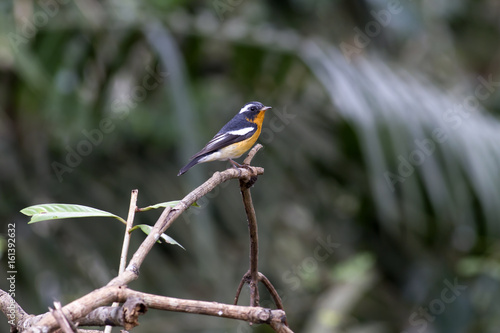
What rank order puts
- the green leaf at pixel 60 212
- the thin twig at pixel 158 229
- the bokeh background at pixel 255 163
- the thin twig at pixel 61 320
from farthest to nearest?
1. the bokeh background at pixel 255 163
2. the green leaf at pixel 60 212
3. the thin twig at pixel 158 229
4. the thin twig at pixel 61 320

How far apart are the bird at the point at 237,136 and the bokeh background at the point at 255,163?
112 millimetres

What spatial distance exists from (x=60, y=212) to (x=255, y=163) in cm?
339

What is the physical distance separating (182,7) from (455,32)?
541cm

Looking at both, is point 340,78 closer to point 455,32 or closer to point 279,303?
point 279,303

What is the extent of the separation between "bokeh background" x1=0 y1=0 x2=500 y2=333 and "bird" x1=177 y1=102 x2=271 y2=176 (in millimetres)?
112

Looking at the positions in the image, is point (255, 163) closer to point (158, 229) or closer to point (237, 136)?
point (237, 136)

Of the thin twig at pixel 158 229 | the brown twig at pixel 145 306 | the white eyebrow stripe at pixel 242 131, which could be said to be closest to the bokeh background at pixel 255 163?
the white eyebrow stripe at pixel 242 131

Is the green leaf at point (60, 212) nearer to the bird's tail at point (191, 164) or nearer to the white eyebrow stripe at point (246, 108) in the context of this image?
the bird's tail at point (191, 164)

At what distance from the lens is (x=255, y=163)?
179 inches

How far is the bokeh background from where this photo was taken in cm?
366

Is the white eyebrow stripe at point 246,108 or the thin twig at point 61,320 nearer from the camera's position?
the thin twig at point 61,320

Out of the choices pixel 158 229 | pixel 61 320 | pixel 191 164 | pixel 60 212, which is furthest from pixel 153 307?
pixel 191 164

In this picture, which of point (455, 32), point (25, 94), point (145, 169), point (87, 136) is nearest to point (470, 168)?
point (145, 169)

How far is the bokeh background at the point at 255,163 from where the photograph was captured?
366 cm
